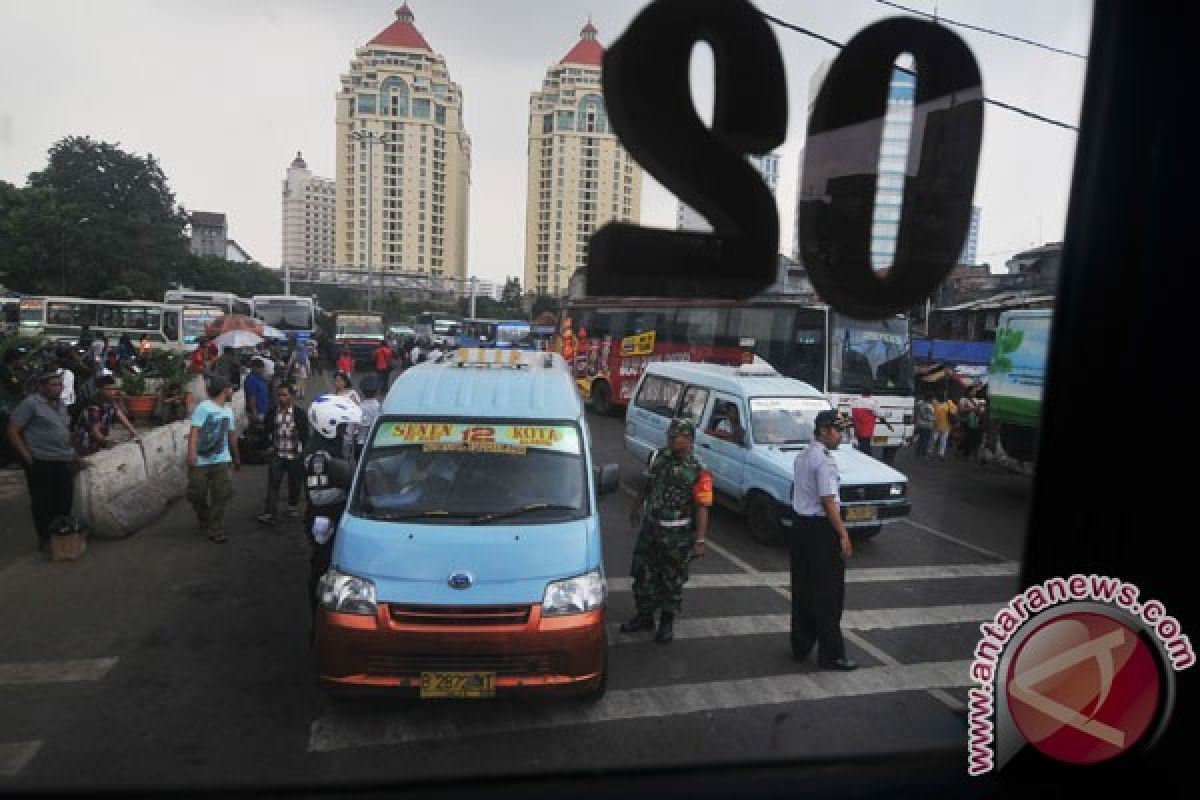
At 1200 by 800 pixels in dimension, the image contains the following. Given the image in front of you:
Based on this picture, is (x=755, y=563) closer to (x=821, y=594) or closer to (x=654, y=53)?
(x=821, y=594)

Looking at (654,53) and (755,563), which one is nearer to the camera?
(654,53)

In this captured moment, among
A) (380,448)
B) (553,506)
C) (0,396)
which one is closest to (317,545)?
(380,448)

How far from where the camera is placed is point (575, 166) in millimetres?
2166

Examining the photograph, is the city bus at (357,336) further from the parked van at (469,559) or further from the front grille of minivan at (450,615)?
the front grille of minivan at (450,615)

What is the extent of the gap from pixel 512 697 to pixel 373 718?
2.44ft

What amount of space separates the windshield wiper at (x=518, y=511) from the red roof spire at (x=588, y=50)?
2.41 metres

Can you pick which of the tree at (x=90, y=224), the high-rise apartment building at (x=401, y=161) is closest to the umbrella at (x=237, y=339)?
the tree at (x=90, y=224)

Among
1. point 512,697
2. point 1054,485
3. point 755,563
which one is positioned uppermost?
point 1054,485

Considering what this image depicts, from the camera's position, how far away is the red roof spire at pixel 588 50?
85.2 inches

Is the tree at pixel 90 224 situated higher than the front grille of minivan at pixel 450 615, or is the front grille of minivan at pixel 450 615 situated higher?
the tree at pixel 90 224

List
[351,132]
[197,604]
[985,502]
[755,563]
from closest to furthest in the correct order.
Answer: [351,132] → [197,604] → [755,563] → [985,502]

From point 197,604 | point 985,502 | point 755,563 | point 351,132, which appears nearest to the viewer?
point 351,132

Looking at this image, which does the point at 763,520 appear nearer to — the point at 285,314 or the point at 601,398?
the point at 601,398

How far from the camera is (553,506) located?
4102mm
